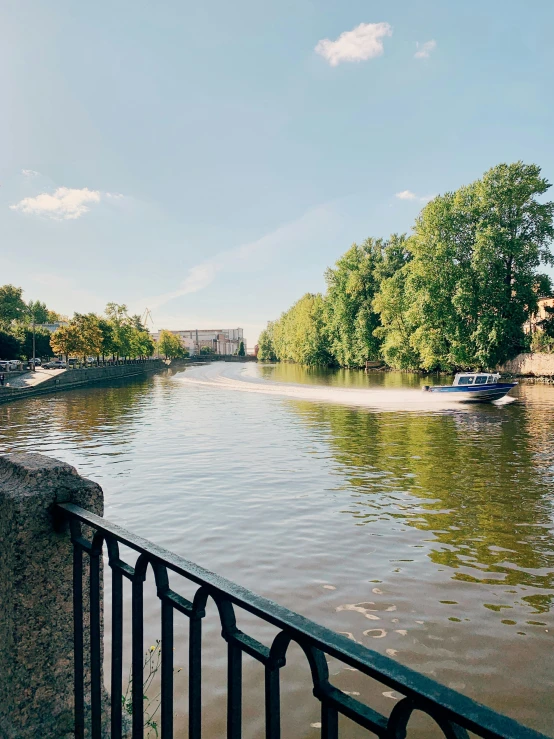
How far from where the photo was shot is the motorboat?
116 feet

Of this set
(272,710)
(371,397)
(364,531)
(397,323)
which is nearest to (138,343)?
(397,323)

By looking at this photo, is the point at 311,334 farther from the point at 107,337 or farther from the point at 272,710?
the point at 272,710

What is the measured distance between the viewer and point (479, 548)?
959 cm

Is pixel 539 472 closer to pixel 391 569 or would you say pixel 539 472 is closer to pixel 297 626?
pixel 391 569

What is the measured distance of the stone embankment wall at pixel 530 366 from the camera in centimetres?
5038

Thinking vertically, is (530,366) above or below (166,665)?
above

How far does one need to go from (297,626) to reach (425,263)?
183 feet

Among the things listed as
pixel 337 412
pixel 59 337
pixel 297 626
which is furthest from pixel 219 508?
pixel 59 337

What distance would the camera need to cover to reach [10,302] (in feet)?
337

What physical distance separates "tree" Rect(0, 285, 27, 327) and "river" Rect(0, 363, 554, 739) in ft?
275

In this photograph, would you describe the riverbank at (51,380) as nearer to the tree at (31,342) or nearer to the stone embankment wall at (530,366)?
the tree at (31,342)

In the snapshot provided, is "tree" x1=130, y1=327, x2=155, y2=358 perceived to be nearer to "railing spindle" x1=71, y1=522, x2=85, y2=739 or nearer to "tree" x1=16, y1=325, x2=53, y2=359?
"tree" x1=16, y1=325, x2=53, y2=359

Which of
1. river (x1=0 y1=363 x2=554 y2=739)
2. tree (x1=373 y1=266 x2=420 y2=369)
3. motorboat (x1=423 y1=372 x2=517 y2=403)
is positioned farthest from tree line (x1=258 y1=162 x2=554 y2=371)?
river (x1=0 y1=363 x2=554 y2=739)

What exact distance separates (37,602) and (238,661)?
1.50 m
